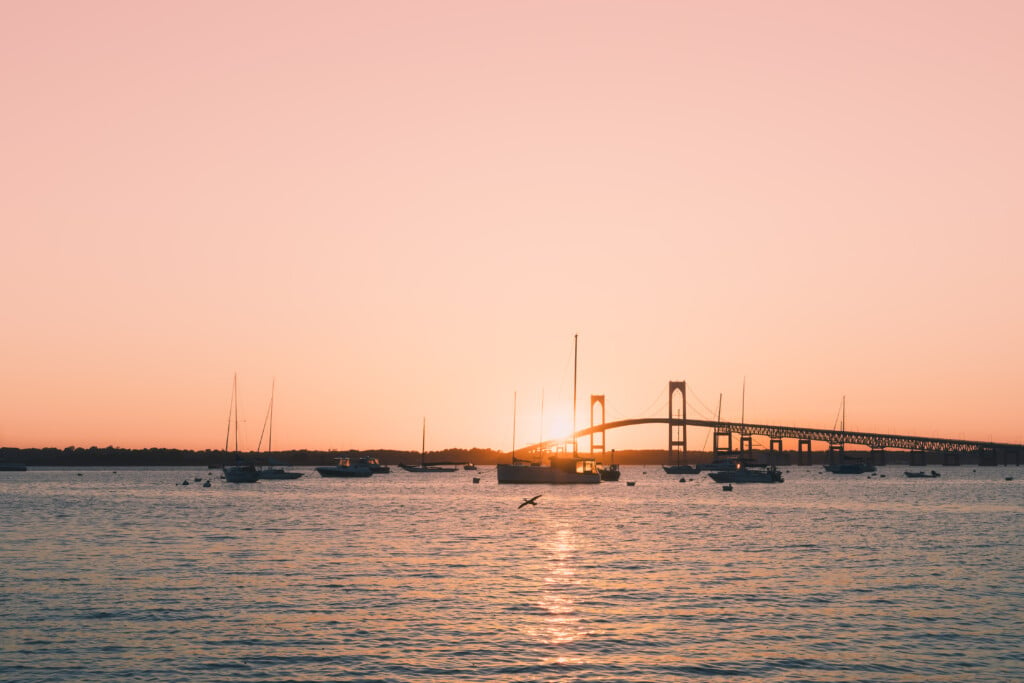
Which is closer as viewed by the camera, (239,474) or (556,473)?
(556,473)

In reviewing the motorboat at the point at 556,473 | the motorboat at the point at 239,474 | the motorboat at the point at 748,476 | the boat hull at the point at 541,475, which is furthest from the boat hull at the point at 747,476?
Result: the motorboat at the point at 239,474

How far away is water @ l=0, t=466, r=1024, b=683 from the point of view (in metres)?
25.2

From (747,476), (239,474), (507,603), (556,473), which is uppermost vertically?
(507,603)

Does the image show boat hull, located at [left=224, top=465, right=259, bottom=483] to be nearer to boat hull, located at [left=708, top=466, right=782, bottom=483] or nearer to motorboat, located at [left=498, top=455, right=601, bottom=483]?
motorboat, located at [left=498, top=455, right=601, bottom=483]

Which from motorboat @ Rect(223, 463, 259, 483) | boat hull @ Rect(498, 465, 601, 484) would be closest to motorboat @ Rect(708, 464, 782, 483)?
boat hull @ Rect(498, 465, 601, 484)

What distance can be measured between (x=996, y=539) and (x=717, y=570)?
1080 inches

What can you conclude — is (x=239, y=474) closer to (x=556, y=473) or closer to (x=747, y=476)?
(x=556, y=473)

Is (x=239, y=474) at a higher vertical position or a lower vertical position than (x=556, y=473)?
lower

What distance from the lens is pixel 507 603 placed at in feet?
114

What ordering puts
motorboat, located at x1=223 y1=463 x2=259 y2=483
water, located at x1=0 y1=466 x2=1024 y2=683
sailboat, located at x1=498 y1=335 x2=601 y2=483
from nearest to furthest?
1. water, located at x1=0 y1=466 x2=1024 y2=683
2. sailboat, located at x1=498 y1=335 x2=601 y2=483
3. motorboat, located at x1=223 y1=463 x2=259 y2=483

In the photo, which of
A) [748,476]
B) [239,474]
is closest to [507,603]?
[748,476]

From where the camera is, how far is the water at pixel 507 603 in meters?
25.2

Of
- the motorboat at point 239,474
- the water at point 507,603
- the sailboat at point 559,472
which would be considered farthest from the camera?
the motorboat at point 239,474

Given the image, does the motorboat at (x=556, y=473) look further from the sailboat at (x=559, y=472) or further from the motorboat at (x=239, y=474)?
the motorboat at (x=239, y=474)
